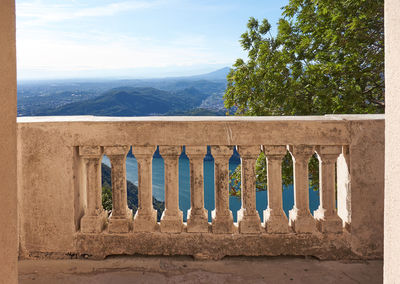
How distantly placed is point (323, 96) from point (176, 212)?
28.8ft

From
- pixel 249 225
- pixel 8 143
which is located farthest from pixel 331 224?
pixel 8 143

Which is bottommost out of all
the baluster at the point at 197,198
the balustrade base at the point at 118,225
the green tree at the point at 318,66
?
the balustrade base at the point at 118,225

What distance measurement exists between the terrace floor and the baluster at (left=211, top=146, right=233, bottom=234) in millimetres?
278

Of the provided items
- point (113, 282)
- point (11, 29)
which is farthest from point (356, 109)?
point (11, 29)

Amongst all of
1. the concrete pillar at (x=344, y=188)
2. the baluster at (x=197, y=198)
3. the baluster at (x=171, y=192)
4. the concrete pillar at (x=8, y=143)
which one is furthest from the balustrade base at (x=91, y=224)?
the concrete pillar at (x=344, y=188)

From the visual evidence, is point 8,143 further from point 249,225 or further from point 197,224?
point 249,225

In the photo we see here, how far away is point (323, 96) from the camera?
10.8 metres

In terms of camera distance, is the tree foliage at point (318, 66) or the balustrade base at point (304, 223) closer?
the balustrade base at point (304, 223)

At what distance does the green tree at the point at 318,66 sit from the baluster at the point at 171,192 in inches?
306

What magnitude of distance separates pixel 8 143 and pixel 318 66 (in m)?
11.1

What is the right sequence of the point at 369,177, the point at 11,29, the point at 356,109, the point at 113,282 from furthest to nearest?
1. the point at 356,109
2. the point at 369,177
3. the point at 113,282
4. the point at 11,29

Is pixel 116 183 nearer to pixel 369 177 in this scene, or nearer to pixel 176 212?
pixel 176 212

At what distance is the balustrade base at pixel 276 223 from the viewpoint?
3062mm

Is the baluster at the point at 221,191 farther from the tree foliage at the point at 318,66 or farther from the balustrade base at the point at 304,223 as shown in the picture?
the tree foliage at the point at 318,66
